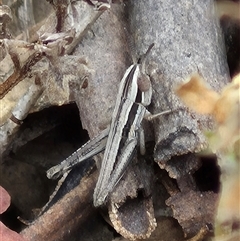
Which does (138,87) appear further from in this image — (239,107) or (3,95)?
(239,107)

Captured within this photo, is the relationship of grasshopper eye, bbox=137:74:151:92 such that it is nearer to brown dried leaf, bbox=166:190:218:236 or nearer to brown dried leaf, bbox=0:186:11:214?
brown dried leaf, bbox=166:190:218:236

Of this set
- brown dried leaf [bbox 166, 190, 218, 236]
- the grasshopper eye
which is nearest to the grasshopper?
the grasshopper eye

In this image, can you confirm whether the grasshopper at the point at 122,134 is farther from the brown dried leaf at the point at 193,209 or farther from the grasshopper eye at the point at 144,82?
the brown dried leaf at the point at 193,209

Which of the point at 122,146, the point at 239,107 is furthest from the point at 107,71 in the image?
the point at 239,107

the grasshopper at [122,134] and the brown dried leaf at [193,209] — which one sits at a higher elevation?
the grasshopper at [122,134]

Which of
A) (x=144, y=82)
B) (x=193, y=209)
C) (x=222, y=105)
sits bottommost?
(x=193, y=209)

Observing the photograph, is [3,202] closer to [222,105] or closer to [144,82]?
[144,82]

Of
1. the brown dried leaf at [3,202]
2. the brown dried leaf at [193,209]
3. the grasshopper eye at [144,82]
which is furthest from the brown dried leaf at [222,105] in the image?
the brown dried leaf at [3,202]

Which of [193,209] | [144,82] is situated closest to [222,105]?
[193,209]
